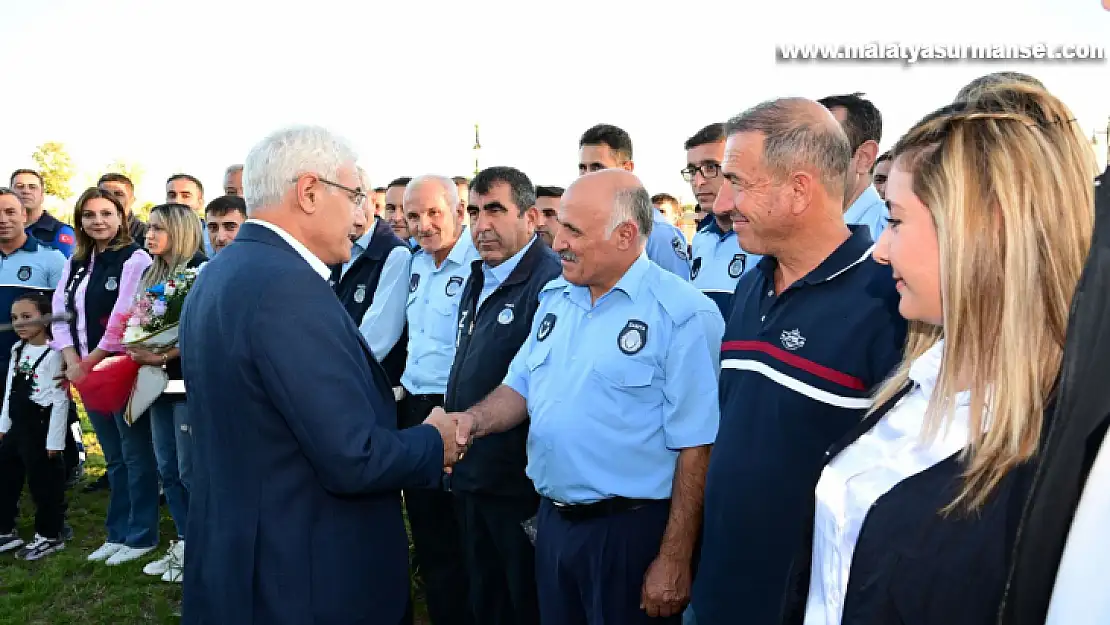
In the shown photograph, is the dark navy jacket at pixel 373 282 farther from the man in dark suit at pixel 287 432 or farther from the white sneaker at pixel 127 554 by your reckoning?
the man in dark suit at pixel 287 432

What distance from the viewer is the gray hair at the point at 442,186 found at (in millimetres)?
5555

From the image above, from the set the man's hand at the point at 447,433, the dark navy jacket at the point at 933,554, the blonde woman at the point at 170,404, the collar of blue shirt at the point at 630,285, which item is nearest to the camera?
the dark navy jacket at the point at 933,554

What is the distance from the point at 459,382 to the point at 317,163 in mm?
1863

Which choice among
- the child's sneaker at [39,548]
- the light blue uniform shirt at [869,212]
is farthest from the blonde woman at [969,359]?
the child's sneaker at [39,548]

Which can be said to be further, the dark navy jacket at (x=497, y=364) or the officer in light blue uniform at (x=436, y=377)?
the officer in light blue uniform at (x=436, y=377)

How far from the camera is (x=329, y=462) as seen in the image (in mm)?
2346

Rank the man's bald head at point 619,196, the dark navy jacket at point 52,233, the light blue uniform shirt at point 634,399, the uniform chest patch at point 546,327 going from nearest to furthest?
the light blue uniform shirt at point 634,399 < the man's bald head at point 619,196 < the uniform chest patch at point 546,327 < the dark navy jacket at point 52,233

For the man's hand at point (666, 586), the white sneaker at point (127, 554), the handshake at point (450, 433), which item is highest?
the handshake at point (450, 433)

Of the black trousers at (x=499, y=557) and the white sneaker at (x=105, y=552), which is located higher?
the black trousers at (x=499, y=557)

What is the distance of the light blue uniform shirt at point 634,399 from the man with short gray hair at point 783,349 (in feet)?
0.69

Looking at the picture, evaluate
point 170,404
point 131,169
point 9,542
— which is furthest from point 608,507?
point 131,169

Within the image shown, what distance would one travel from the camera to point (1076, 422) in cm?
89

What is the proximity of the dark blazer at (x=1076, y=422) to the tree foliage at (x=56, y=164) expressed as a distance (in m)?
60.1

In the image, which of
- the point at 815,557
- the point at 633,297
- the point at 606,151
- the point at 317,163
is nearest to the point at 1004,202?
the point at 815,557
